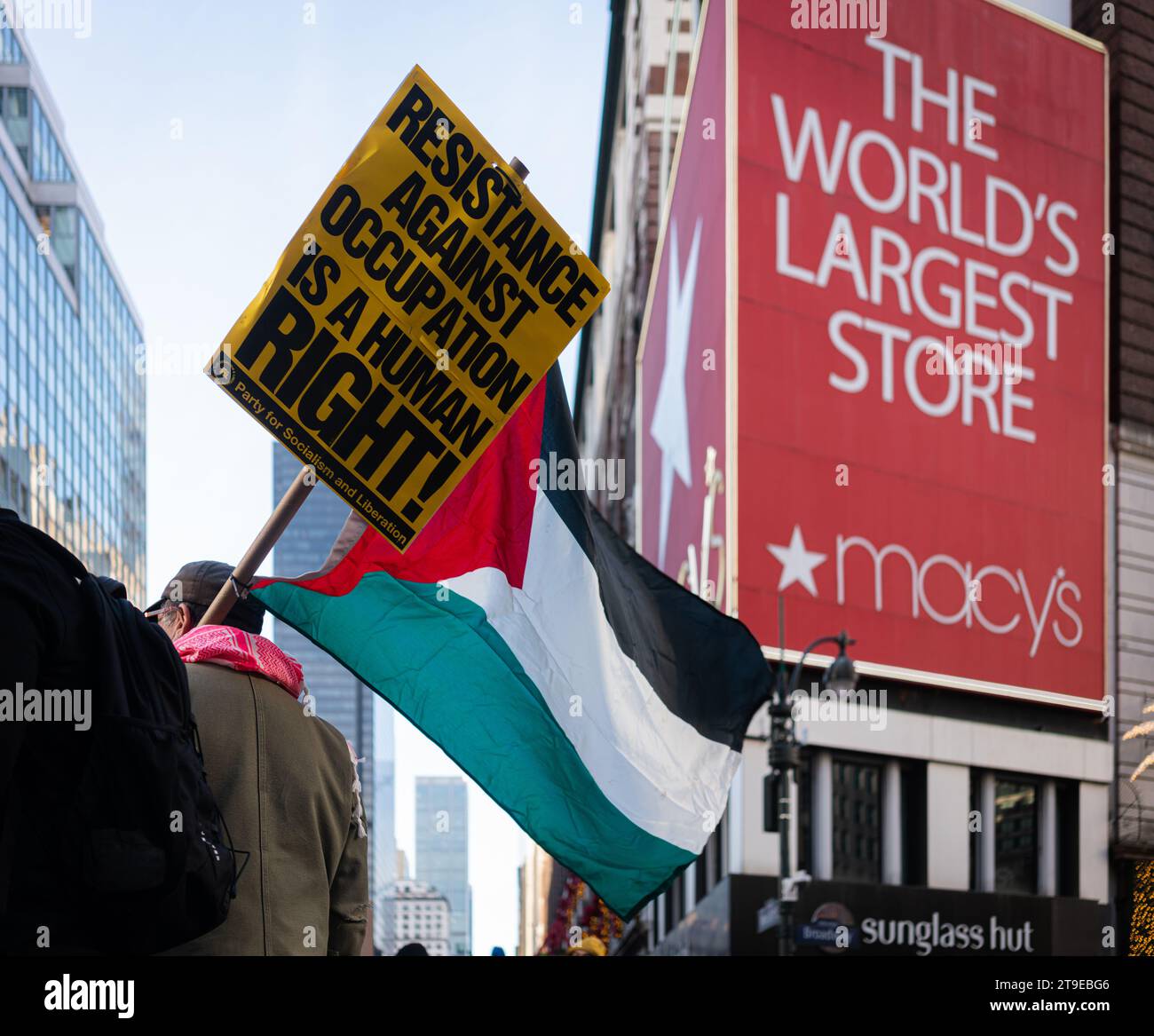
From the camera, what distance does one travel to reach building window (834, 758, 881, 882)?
33.6 metres

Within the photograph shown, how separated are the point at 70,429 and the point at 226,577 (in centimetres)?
8869

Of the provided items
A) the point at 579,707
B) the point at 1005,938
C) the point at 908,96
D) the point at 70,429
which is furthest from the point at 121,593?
the point at 70,429

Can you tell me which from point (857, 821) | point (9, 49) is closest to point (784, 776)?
point (857, 821)

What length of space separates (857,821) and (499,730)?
95.1 feet

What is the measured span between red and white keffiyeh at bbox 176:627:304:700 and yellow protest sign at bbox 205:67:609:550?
27.9 inches

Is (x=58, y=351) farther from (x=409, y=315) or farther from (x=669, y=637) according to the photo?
(x=409, y=315)

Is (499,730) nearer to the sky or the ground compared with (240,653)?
nearer to the ground

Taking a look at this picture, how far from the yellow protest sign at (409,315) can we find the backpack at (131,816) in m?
1.53

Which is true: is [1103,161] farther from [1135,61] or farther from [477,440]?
[477,440]

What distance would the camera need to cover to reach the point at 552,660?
6.20 m

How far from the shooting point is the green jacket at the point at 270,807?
417cm

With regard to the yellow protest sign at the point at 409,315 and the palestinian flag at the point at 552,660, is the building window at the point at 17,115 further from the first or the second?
the yellow protest sign at the point at 409,315

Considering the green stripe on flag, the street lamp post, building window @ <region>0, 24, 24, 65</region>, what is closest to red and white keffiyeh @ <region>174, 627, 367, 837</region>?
the green stripe on flag
